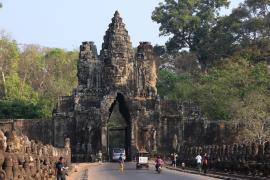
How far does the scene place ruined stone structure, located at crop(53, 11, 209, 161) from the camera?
60.5m

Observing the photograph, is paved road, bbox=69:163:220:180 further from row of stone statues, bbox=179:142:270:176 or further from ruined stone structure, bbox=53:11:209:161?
ruined stone structure, bbox=53:11:209:161

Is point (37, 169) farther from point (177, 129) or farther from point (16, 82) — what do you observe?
point (16, 82)

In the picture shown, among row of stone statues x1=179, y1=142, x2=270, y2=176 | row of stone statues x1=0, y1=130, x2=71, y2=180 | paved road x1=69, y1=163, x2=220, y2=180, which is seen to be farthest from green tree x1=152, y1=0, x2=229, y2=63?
row of stone statues x1=0, y1=130, x2=71, y2=180

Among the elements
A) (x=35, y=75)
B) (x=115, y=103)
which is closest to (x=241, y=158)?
(x=115, y=103)

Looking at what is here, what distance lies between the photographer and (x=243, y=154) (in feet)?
111

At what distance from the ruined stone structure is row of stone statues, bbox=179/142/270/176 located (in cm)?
1577

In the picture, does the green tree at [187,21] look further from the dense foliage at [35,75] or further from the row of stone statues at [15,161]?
the row of stone statues at [15,161]

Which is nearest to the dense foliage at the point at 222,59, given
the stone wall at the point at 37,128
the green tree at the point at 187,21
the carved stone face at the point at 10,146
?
the green tree at the point at 187,21

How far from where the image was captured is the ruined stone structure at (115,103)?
60.5 meters

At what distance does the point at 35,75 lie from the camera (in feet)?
305

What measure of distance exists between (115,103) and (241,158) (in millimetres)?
29447

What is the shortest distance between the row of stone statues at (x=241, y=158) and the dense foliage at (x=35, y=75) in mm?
34909

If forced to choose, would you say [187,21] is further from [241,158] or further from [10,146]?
[10,146]

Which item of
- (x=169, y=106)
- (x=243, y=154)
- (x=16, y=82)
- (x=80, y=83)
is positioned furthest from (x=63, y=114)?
(x=243, y=154)
